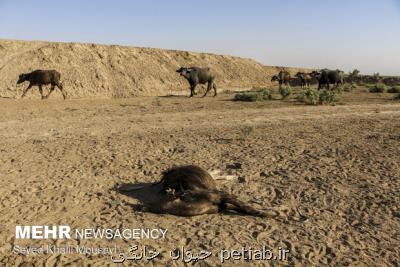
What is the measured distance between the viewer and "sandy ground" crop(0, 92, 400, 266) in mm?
5328

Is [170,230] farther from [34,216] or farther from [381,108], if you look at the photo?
[381,108]

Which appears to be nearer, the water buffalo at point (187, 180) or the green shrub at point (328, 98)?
the water buffalo at point (187, 180)

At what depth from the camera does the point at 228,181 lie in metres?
7.61

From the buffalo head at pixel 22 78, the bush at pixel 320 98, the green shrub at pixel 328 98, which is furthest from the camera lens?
the buffalo head at pixel 22 78

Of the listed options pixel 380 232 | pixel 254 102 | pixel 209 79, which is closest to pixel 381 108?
pixel 254 102

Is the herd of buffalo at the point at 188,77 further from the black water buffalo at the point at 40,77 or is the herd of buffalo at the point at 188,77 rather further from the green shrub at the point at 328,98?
the green shrub at the point at 328,98

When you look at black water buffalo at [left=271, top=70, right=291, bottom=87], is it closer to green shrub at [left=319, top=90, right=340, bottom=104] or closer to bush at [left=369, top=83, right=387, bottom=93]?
bush at [left=369, top=83, right=387, bottom=93]

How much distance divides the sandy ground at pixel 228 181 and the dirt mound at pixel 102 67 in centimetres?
1419

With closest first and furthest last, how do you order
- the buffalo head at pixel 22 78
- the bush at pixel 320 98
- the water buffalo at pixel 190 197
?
the water buffalo at pixel 190 197 < the bush at pixel 320 98 < the buffalo head at pixel 22 78

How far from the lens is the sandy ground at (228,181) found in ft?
17.5

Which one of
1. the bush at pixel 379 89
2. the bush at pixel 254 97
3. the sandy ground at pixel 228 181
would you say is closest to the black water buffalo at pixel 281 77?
the bush at pixel 379 89

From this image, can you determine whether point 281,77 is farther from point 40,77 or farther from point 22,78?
point 22,78

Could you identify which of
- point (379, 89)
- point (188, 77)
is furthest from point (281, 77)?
point (188, 77)

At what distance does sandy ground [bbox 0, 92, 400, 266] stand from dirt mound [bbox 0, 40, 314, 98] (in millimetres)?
14185
